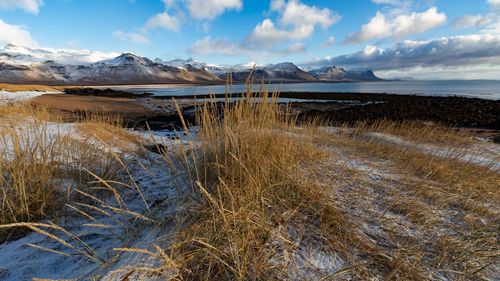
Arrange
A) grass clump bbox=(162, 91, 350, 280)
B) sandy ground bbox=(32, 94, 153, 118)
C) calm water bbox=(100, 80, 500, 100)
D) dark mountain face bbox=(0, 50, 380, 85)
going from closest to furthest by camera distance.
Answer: grass clump bbox=(162, 91, 350, 280) → sandy ground bbox=(32, 94, 153, 118) → calm water bbox=(100, 80, 500, 100) → dark mountain face bbox=(0, 50, 380, 85)

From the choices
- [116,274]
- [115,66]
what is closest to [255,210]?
[116,274]

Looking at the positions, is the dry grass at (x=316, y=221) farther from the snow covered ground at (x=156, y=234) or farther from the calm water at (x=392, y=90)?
the calm water at (x=392, y=90)

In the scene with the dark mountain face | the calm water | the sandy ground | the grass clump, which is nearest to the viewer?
the grass clump

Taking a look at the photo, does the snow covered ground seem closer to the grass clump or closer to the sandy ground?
the grass clump

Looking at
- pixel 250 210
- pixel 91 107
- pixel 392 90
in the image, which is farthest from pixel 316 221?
pixel 392 90

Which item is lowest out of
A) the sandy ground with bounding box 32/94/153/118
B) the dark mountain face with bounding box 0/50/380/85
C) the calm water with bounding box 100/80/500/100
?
the sandy ground with bounding box 32/94/153/118

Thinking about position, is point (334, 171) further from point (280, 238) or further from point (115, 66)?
point (115, 66)

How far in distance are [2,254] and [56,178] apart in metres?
1.09

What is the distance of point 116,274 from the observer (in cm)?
148

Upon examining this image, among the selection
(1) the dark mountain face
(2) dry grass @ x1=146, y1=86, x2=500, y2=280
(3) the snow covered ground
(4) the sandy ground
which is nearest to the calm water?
(2) dry grass @ x1=146, y1=86, x2=500, y2=280

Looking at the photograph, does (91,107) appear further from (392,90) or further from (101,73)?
(101,73)

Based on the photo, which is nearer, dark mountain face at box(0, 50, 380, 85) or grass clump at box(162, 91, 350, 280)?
grass clump at box(162, 91, 350, 280)

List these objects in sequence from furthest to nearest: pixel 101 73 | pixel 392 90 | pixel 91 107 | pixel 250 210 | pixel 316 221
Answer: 1. pixel 101 73
2. pixel 392 90
3. pixel 91 107
4. pixel 316 221
5. pixel 250 210

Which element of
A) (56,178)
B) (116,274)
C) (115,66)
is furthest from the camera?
(115,66)
